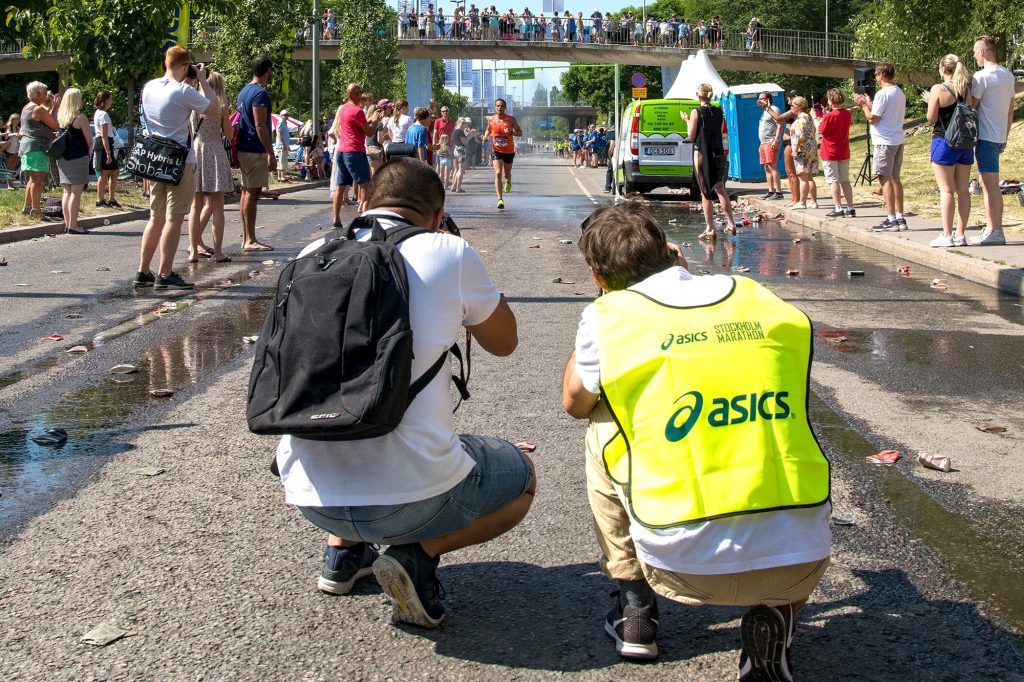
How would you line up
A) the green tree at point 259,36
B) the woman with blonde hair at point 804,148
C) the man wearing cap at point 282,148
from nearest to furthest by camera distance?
the woman with blonde hair at point 804,148
the man wearing cap at point 282,148
the green tree at point 259,36

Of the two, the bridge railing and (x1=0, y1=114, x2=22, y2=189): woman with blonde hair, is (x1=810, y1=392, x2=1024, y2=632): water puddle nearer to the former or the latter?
(x1=0, y1=114, x2=22, y2=189): woman with blonde hair

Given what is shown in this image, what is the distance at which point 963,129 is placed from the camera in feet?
38.3

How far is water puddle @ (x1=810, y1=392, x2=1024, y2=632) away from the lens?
142 inches

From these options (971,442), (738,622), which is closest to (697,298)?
(738,622)

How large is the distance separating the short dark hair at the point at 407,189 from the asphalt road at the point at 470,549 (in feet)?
3.91

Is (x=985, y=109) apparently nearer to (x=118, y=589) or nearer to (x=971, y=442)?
(x=971, y=442)

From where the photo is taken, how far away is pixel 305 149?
3672 centimetres

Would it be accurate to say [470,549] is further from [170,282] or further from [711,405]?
[170,282]

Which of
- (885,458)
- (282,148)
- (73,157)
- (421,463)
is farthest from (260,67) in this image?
(282,148)

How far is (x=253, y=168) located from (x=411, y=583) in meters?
9.74

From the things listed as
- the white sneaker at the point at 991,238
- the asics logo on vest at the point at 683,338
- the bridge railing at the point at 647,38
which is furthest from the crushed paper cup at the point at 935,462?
the bridge railing at the point at 647,38

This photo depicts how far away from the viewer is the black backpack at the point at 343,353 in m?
2.97

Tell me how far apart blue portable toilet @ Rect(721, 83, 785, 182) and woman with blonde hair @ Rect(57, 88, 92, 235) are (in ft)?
51.3

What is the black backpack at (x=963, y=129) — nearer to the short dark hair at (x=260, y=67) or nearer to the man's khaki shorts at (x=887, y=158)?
the man's khaki shorts at (x=887, y=158)
